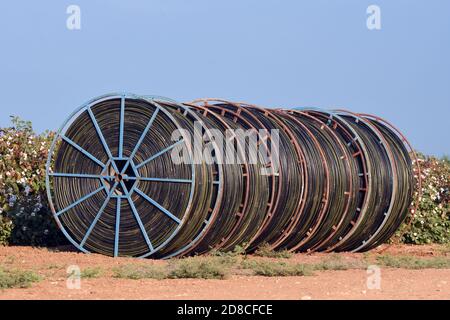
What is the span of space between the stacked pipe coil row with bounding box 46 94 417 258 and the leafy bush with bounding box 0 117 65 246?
1.62 m

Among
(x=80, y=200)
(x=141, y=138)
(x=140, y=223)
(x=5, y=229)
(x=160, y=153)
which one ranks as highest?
(x=141, y=138)

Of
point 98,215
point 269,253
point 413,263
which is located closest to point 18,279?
point 98,215

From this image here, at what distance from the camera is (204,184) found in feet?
50.3

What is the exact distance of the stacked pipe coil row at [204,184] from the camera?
15.5 metres

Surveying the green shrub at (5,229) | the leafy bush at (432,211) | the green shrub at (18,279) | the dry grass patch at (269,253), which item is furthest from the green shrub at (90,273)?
the leafy bush at (432,211)

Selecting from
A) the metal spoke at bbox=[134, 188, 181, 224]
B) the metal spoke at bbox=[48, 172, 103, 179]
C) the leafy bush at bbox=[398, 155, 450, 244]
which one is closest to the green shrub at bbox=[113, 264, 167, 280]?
the metal spoke at bbox=[134, 188, 181, 224]

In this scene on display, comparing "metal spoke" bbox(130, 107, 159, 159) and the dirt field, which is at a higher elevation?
"metal spoke" bbox(130, 107, 159, 159)

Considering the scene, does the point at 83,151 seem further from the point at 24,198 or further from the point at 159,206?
the point at 24,198

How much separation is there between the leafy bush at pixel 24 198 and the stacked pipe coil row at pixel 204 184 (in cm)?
162

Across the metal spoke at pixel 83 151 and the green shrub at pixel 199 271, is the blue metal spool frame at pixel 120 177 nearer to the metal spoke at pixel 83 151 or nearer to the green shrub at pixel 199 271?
the metal spoke at pixel 83 151

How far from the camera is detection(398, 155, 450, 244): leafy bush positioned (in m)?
21.9

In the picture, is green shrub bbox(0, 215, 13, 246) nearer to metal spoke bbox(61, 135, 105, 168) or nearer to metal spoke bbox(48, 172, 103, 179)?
metal spoke bbox(48, 172, 103, 179)

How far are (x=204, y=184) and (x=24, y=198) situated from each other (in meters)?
5.04
